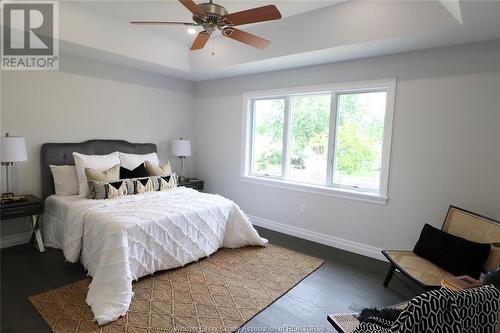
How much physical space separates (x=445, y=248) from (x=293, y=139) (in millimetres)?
2376

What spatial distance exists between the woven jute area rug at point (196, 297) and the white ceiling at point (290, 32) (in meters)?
2.46

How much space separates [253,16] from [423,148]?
7.54 ft

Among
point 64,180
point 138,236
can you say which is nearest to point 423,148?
point 138,236

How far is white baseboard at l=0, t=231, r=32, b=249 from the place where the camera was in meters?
3.34

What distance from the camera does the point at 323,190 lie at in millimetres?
3842

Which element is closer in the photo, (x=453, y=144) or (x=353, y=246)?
(x=453, y=144)

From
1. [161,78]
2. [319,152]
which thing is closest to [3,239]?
[161,78]

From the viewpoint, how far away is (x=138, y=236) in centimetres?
259

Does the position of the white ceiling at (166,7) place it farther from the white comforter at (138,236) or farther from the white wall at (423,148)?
the white comforter at (138,236)

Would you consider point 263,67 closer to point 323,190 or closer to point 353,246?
point 323,190

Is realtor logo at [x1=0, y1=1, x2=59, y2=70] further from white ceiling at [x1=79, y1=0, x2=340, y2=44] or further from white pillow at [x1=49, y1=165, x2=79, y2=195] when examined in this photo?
white pillow at [x1=49, y1=165, x2=79, y2=195]

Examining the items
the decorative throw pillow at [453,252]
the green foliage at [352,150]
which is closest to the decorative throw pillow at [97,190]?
the green foliage at [352,150]

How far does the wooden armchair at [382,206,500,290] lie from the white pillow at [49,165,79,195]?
3.59 m

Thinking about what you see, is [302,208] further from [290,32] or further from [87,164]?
[87,164]
